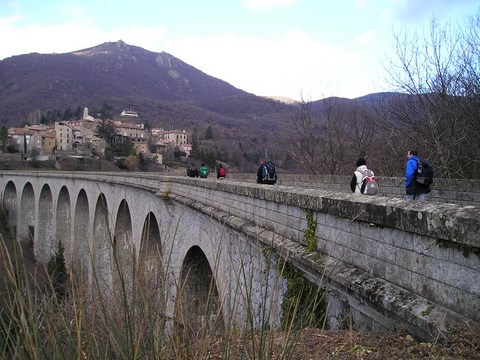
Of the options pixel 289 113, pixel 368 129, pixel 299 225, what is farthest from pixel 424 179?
pixel 289 113

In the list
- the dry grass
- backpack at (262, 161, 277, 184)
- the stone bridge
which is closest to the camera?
the dry grass

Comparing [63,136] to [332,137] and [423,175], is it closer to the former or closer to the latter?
[332,137]

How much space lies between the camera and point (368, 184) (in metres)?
6.90

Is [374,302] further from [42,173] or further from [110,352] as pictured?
[42,173]

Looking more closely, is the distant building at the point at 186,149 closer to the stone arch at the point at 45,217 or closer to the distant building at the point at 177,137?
the distant building at the point at 177,137

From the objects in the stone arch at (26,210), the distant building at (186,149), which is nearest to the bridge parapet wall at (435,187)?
the stone arch at (26,210)

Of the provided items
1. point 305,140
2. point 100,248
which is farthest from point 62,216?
point 100,248

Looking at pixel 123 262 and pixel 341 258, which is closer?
pixel 341 258

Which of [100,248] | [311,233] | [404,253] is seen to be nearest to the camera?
[404,253]

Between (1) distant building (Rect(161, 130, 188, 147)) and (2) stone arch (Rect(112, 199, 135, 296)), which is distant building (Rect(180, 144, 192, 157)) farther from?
(2) stone arch (Rect(112, 199, 135, 296))

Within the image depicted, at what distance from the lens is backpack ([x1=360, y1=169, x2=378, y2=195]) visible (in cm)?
689

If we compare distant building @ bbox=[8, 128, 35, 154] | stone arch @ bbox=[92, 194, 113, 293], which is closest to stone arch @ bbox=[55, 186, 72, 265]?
stone arch @ bbox=[92, 194, 113, 293]

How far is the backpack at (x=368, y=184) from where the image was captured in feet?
22.6

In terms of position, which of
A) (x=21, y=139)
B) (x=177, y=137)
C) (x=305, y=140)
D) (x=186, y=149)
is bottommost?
(x=305, y=140)
